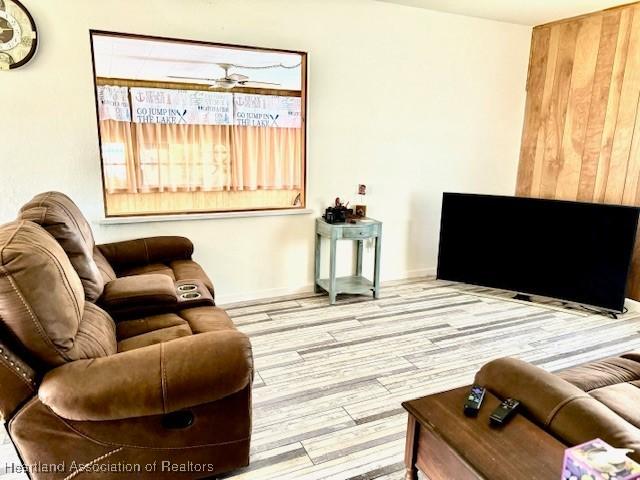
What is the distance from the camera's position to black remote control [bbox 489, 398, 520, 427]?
1.27 metres

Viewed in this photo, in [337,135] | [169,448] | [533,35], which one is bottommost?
[169,448]

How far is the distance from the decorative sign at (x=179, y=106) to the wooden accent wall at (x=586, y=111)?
3063 mm

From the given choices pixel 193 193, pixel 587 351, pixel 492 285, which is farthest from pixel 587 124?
pixel 193 193

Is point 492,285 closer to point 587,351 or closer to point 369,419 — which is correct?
point 587,351

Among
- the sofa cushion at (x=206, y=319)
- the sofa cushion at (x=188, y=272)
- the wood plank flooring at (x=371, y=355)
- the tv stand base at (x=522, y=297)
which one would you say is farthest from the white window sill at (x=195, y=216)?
the tv stand base at (x=522, y=297)

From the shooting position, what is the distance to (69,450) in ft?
4.77

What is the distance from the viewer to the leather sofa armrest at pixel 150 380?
1.38 metres

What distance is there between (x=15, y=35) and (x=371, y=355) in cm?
Answer: 304

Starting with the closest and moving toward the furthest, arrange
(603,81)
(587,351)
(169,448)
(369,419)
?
(169,448) → (369,419) → (587,351) → (603,81)

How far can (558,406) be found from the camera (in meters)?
1.29

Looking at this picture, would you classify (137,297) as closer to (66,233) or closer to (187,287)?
(187,287)

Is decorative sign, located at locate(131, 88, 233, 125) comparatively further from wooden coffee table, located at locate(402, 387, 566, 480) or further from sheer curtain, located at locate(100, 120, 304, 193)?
wooden coffee table, located at locate(402, 387, 566, 480)

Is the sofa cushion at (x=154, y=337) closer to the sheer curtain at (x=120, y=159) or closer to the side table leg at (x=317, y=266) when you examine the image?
the side table leg at (x=317, y=266)

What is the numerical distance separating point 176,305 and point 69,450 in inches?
34.2
